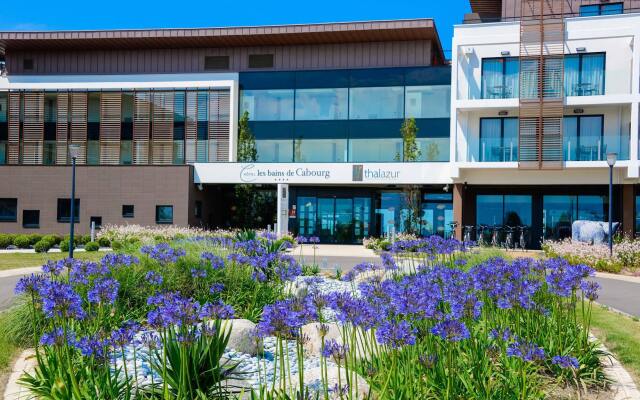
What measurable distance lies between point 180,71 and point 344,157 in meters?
11.7

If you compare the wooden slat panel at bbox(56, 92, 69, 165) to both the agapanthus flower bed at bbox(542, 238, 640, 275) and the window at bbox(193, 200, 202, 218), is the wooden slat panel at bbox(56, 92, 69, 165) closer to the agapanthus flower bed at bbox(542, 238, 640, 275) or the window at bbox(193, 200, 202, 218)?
the window at bbox(193, 200, 202, 218)

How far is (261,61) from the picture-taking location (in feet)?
122

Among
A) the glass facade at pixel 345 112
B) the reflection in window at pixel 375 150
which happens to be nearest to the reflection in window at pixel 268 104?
the glass facade at pixel 345 112

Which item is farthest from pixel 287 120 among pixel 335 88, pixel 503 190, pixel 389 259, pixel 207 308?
pixel 207 308

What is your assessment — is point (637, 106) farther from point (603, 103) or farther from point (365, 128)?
point (365, 128)

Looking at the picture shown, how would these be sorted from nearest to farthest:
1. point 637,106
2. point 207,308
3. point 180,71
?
1. point 207,308
2. point 637,106
3. point 180,71

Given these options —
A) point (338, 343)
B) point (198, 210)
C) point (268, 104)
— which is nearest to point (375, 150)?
point (268, 104)

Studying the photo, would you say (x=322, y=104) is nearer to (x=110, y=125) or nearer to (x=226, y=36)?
(x=226, y=36)

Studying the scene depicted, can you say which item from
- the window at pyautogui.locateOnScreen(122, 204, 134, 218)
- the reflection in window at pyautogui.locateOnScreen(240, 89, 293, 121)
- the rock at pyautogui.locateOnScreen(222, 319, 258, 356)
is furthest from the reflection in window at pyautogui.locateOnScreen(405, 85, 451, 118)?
the rock at pyautogui.locateOnScreen(222, 319, 258, 356)

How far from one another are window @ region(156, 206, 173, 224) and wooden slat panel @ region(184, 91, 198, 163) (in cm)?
354

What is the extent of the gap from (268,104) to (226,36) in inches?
183

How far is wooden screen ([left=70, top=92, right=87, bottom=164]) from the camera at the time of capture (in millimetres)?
37438

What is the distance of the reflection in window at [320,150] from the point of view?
3475cm

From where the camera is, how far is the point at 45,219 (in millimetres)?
34938
